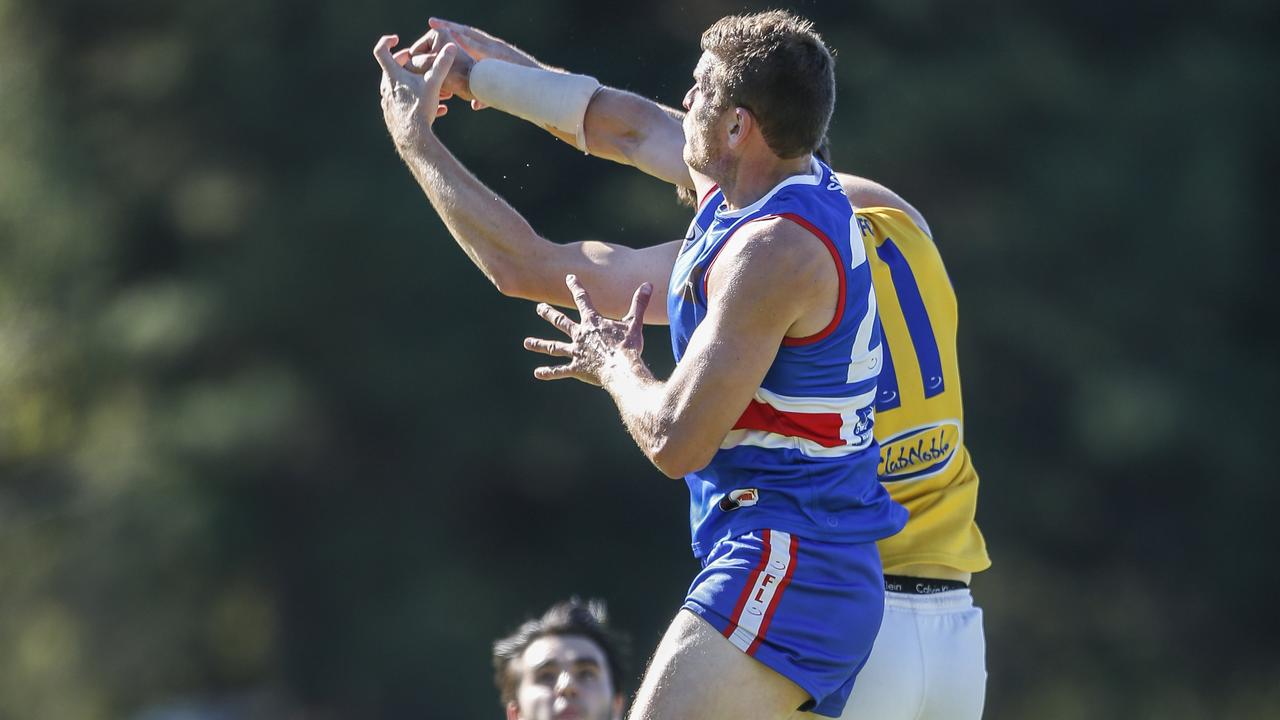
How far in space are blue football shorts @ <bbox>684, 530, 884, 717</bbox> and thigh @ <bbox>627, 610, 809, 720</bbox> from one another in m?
0.03

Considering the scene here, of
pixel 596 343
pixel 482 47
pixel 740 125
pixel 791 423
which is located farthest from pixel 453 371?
pixel 791 423

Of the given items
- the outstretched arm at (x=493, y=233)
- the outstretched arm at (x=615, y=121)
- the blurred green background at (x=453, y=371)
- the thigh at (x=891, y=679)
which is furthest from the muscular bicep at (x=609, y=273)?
the blurred green background at (x=453, y=371)

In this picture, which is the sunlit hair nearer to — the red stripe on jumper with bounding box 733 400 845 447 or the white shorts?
Answer: the white shorts

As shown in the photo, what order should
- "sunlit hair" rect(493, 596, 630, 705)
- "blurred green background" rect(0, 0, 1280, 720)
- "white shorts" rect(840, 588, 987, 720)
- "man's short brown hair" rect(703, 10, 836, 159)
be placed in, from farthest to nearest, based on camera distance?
"blurred green background" rect(0, 0, 1280, 720) → "sunlit hair" rect(493, 596, 630, 705) → "white shorts" rect(840, 588, 987, 720) → "man's short brown hair" rect(703, 10, 836, 159)

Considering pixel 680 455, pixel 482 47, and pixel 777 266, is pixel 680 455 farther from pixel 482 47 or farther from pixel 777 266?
pixel 482 47

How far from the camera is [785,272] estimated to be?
10.6 ft

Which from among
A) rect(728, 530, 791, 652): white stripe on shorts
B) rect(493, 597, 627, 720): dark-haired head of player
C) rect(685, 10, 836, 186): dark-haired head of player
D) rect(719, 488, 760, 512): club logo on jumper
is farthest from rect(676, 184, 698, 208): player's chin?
rect(493, 597, 627, 720): dark-haired head of player

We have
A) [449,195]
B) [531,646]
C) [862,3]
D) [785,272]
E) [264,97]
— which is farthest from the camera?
[264,97]

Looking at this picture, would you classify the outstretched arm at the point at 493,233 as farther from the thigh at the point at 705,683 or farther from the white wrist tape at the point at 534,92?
the thigh at the point at 705,683

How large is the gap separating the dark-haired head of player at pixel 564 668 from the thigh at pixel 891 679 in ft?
6.70

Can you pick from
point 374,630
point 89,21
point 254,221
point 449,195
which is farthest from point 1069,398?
point 449,195

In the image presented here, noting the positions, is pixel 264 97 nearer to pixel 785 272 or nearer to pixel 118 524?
pixel 118 524

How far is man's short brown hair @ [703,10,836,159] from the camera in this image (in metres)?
3.41

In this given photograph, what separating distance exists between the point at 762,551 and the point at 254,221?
38.3ft
